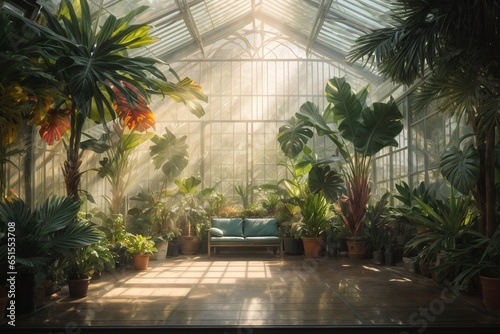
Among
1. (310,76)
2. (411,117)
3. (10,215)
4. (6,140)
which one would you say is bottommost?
(10,215)

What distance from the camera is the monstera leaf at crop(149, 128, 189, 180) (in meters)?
9.01

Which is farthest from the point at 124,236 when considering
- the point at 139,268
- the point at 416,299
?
the point at 416,299

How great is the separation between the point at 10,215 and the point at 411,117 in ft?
20.8

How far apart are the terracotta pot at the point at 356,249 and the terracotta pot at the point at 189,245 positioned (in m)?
3.00

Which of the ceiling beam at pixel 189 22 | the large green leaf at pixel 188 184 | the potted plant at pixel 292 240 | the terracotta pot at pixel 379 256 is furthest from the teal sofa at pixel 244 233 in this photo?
the ceiling beam at pixel 189 22

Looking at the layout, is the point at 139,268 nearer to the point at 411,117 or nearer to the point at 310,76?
the point at 411,117

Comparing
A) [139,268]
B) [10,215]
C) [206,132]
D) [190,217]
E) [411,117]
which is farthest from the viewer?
[206,132]

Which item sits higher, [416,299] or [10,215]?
[10,215]

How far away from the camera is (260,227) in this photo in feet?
28.5

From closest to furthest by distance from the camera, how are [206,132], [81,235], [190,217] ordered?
[81,235], [190,217], [206,132]

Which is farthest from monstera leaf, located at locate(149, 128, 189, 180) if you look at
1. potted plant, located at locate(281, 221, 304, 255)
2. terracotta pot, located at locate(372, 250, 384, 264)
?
terracotta pot, located at locate(372, 250, 384, 264)

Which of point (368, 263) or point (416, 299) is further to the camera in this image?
point (368, 263)

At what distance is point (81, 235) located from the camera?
4176 millimetres

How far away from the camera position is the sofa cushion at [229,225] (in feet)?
28.6
